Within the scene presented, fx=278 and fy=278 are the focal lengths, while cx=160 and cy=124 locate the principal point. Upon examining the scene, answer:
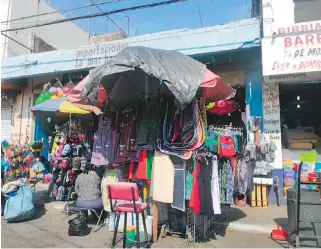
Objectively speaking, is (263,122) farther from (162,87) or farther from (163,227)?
(163,227)

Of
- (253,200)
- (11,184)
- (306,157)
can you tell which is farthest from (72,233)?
(306,157)

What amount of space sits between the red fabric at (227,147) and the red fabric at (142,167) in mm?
1410

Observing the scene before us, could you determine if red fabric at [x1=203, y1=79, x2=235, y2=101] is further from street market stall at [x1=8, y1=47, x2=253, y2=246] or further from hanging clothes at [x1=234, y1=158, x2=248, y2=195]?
hanging clothes at [x1=234, y1=158, x2=248, y2=195]

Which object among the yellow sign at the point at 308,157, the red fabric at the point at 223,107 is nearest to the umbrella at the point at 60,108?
the red fabric at the point at 223,107

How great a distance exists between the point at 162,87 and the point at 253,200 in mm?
3983

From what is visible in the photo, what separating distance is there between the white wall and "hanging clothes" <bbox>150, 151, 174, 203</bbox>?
1047 centimetres

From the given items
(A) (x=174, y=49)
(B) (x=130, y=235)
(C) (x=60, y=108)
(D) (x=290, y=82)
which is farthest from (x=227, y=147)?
(A) (x=174, y=49)

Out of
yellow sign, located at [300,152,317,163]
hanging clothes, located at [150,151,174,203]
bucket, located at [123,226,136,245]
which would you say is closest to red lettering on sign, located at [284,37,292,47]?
yellow sign, located at [300,152,317,163]

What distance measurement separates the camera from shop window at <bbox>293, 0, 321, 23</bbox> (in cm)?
760

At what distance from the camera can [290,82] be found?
7.51m

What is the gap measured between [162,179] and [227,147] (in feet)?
4.58

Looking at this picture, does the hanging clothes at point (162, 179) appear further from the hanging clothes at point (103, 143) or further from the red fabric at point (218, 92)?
the red fabric at point (218, 92)

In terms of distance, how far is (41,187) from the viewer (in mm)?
9586

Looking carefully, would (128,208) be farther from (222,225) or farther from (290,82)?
(290,82)
